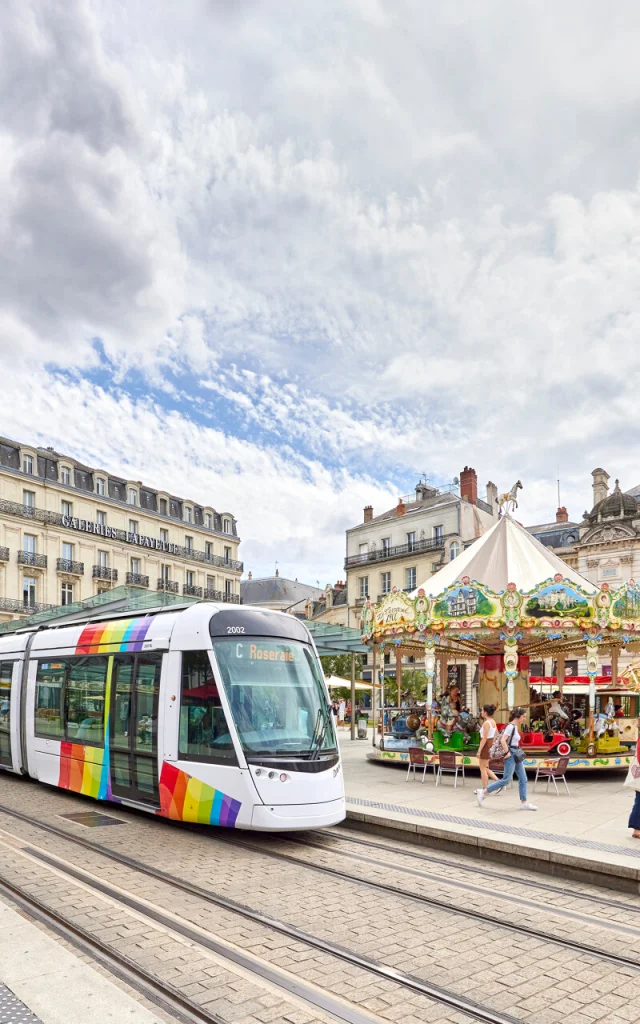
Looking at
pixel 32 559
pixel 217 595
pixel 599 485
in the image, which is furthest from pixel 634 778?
pixel 217 595

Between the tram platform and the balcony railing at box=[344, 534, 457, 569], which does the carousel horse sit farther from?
the balcony railing at box=[344, 534, 457, 569]

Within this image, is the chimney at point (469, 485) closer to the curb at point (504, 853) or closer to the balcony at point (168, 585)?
the balcony at point (168, 585)

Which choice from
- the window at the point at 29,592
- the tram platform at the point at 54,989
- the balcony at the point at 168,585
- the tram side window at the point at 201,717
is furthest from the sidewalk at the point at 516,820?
the balcony at the point at 168,585

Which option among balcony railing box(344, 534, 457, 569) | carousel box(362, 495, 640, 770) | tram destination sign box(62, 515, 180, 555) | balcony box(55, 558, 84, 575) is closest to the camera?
carousel box(362, 495, 640, 770)

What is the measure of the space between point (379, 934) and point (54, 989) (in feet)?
8.97

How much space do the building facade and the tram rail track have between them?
1495 inches

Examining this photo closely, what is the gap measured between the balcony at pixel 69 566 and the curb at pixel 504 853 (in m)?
38.9

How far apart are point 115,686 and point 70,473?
39.8 m

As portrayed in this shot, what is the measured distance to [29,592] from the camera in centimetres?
4559

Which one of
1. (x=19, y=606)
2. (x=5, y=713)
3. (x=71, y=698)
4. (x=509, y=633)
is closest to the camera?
(x=71, y=698)

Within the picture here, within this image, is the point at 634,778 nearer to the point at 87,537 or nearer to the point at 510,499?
the point at 510,499

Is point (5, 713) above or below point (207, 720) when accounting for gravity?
below

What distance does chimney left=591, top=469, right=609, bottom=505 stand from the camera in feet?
158

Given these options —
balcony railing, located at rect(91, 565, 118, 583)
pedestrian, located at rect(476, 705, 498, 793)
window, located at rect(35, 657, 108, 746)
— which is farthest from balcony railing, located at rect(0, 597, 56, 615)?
pedestrian, located at rect(476, 705, 498, 793)
